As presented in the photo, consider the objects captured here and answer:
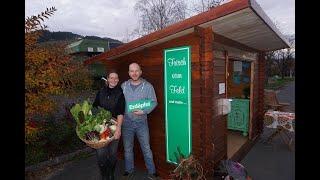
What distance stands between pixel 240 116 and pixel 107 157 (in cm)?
485

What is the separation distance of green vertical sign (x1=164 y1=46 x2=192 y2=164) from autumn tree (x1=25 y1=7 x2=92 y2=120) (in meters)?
2.00

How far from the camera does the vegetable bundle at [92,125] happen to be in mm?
4332

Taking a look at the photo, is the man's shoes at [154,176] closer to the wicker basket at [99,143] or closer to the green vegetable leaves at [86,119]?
the wicker basket at [99,143]

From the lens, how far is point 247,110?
811 centimetres

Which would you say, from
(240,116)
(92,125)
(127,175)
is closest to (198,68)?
(92,125)

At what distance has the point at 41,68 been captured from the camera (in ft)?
16.7

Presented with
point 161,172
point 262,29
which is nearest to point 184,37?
point 262,29

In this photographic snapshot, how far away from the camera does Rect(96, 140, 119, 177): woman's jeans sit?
4.63m

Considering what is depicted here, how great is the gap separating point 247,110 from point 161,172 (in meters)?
3.82

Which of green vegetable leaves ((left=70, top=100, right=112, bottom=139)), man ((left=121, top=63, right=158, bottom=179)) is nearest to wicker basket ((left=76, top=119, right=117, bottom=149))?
green vegetable leaves ((left=70, top=100, right=112, bottom=139))

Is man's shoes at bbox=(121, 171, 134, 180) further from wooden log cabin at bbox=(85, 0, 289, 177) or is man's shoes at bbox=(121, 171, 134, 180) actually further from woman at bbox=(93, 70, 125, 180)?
woman at bbox=(93, 70, 125, 180)

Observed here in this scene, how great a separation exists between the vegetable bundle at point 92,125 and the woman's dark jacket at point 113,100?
147 mm

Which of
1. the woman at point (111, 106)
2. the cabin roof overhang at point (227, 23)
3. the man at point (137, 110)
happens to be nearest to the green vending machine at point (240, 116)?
the cabin roof overhang at point (227, 23)
